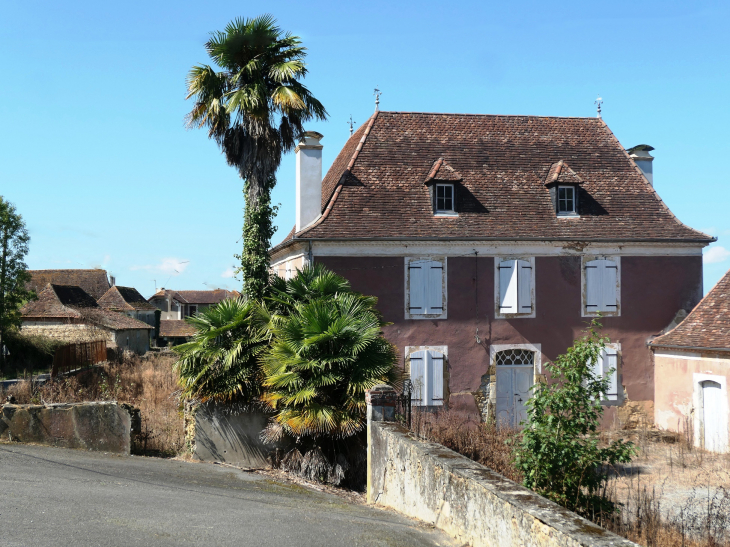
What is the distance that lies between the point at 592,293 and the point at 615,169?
14.7ft

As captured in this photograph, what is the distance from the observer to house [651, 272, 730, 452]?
52.6ft

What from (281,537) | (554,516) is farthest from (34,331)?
(554,516)

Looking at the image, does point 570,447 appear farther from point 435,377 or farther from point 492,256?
point 492,256

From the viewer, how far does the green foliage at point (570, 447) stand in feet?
23.8

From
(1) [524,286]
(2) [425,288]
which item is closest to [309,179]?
(2) [425,288]

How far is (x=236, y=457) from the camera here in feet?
43.3

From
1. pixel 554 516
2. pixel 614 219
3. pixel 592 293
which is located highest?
pixel 614 219

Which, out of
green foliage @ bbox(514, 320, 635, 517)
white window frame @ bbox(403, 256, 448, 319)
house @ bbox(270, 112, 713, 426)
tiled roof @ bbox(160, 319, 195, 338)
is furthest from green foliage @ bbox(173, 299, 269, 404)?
tiled roof @ bbox(160, 319, 195, 338)

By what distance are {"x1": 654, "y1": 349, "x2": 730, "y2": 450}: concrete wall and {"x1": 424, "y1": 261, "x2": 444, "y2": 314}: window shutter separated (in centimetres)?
641

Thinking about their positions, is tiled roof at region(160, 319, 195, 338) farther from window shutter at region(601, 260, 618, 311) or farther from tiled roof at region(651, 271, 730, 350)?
tiled roof at region(651, 271, 730, 350)

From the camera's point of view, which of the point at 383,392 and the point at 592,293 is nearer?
the point at 383,392

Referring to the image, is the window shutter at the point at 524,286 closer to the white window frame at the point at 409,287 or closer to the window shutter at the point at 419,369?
the white window frame at the point at 409,287

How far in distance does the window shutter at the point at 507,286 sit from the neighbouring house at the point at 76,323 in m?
24.0

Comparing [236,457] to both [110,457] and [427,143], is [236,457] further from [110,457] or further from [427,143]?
[427,143]
